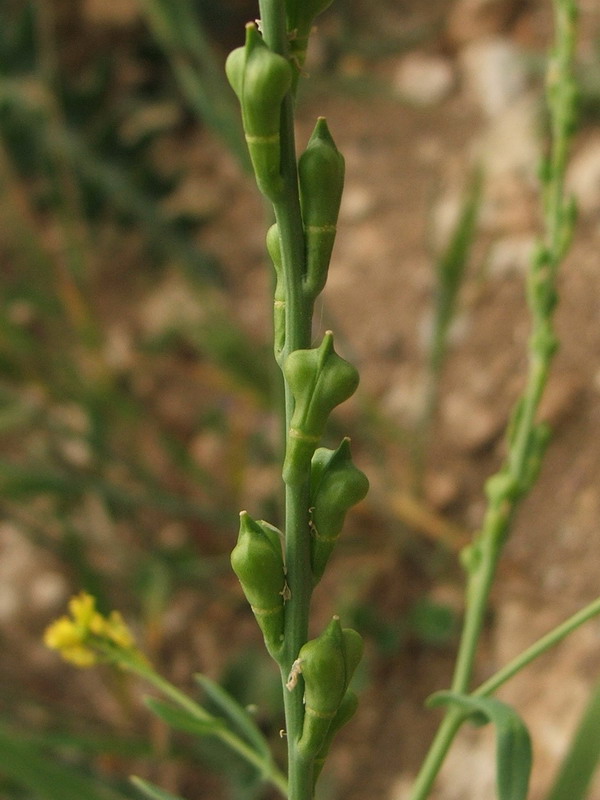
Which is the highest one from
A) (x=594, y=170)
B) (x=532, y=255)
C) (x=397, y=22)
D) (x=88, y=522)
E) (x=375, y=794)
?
(x=397, y=22)

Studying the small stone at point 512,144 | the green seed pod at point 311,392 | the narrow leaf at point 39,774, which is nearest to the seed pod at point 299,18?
the green seed pod at point 311,392

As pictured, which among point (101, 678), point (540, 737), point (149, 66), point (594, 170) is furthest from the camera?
point (149, 66)

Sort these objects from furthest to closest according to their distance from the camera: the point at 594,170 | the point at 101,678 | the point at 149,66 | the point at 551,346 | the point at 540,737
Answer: the point at 149,66, the point at 594,170, the point at 101,678, the point at 540,737, the point at 551,346

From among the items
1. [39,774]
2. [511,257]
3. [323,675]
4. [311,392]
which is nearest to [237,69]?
[311,392]

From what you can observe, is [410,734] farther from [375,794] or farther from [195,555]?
[195,555]

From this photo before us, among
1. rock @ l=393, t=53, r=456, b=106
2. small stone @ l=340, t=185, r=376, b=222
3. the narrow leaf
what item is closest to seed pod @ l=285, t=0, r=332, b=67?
the narrow leaf

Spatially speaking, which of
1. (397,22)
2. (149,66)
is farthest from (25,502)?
(397,22)

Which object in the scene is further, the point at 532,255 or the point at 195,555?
the point at 195,555
